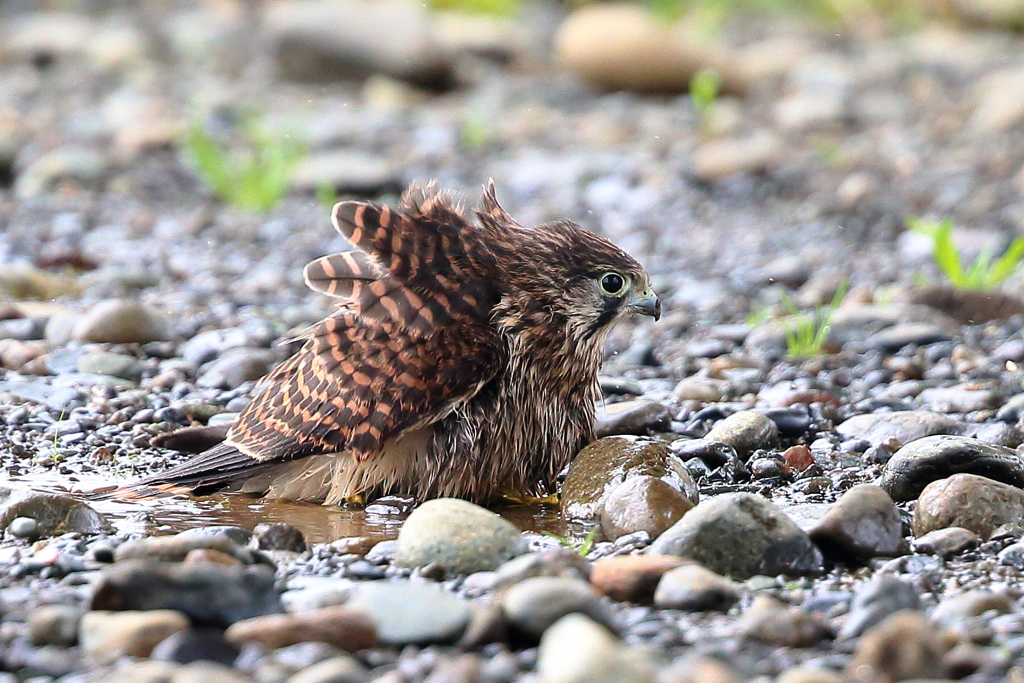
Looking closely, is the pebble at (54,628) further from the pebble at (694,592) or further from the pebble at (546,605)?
the pebble at (694,592)

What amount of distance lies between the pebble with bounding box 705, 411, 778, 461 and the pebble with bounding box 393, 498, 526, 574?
4.34ft

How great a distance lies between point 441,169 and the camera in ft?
37.6

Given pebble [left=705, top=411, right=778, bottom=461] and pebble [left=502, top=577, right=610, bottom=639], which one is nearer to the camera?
pebble [left=502, top=577, right=610, bottom=639]

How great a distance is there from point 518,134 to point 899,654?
1039cm

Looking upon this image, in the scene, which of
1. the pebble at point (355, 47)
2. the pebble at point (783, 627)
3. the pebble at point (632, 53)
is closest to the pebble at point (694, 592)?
the pebble at point (783, 627)

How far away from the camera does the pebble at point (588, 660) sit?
2600 millimetres

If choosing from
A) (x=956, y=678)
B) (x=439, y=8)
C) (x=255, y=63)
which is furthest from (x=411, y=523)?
(x=439, y=8)

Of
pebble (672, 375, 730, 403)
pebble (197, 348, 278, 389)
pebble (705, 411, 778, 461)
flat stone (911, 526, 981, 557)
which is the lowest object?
flat stone (911, 526, 981, 557)

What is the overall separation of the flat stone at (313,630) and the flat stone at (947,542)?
1649 millimetres

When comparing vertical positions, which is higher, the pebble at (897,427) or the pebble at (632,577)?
the pebble at (897,427)

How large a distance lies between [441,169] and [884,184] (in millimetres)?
3720

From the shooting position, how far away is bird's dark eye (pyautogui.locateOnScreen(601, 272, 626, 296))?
4.50 m

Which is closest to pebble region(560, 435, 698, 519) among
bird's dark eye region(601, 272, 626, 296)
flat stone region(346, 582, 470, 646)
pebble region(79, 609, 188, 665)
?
bird's dark eye region(601, 272, 626, 296)

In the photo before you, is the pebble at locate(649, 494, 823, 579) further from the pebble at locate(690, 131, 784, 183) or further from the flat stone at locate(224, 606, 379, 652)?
the pebble at locate(690, 131, 784, 183)
